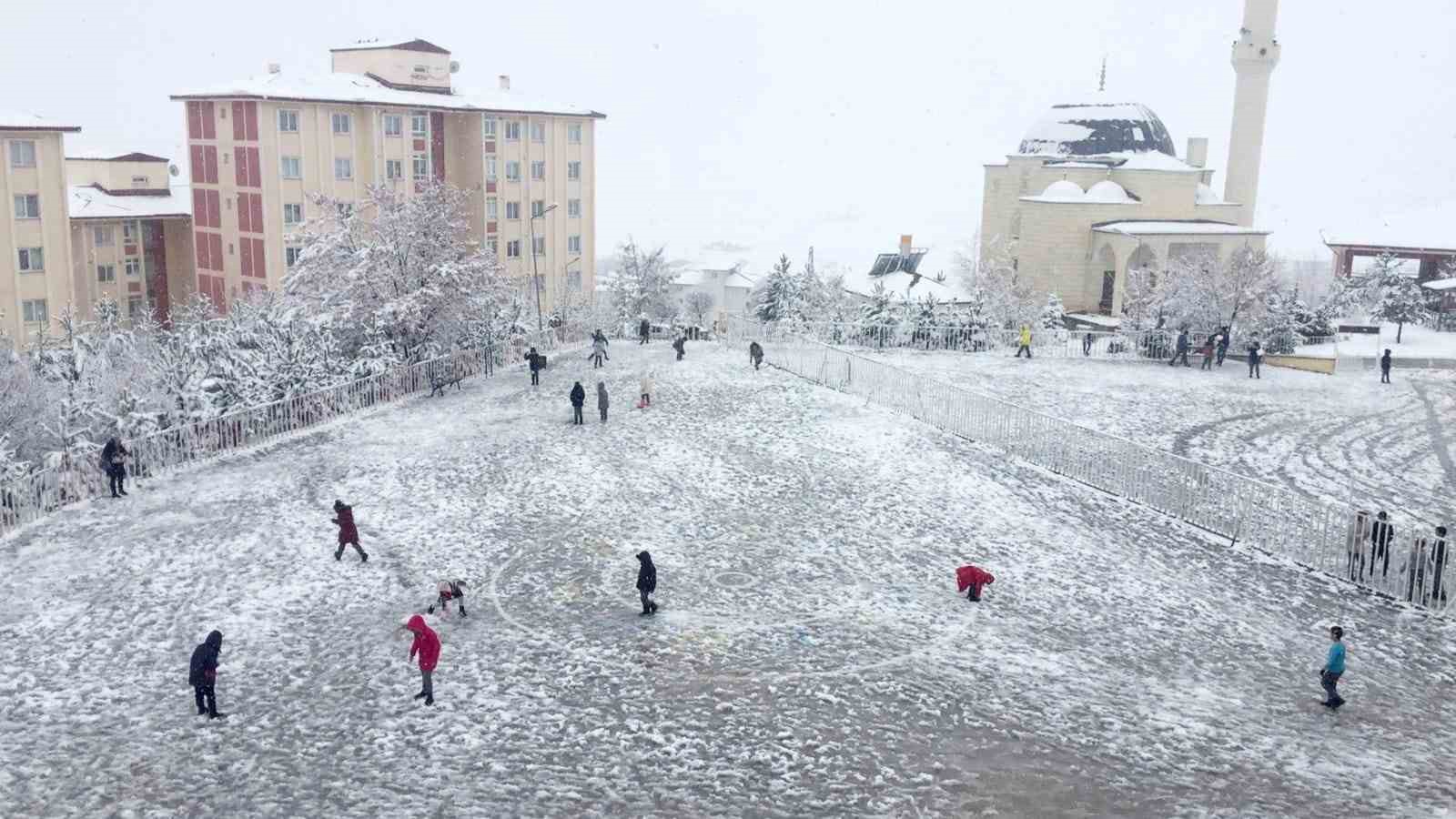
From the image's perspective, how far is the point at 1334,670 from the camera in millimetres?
14117

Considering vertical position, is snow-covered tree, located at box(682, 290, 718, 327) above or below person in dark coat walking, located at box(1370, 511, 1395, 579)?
below

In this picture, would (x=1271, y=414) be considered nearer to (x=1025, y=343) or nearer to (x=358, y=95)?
(x=1025, y=343)

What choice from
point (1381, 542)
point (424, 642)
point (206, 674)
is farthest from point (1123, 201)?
point (206, 674)

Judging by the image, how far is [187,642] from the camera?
15.5 m

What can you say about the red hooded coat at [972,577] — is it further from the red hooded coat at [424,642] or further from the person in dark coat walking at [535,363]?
the person in dark coat walking at [535,363]

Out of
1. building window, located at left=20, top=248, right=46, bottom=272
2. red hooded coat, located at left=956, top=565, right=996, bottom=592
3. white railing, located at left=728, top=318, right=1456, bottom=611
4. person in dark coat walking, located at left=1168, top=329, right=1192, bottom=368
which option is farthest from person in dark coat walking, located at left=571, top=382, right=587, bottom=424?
building window, located at left=20, top=248, right=46, bottom=272

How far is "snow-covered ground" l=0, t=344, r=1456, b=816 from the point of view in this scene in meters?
12.1

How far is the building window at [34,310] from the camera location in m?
48.2

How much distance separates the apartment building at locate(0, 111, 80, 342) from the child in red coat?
1722 inches

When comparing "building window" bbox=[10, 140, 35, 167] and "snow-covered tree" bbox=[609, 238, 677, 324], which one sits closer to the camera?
"building window" bbox=[10, 140, 35, 167]

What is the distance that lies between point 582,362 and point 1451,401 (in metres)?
26.9

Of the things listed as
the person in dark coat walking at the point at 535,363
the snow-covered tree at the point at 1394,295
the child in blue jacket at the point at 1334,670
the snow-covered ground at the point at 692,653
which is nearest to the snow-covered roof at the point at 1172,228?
the snow-covered tree at the point at 1394,295

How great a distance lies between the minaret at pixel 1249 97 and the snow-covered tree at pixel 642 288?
36.8 m

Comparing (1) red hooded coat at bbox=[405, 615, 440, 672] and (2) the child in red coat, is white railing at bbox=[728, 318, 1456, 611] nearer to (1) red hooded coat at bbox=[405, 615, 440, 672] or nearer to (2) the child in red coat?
(2) the child in red coat
